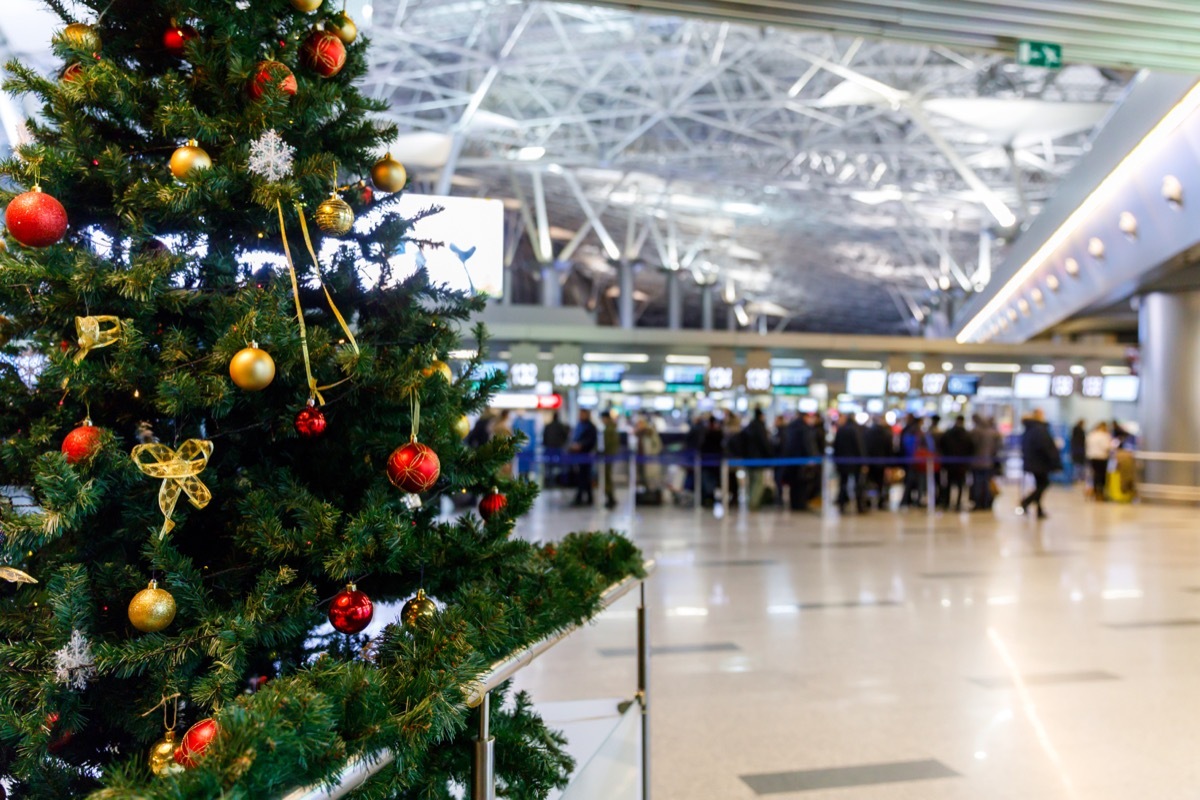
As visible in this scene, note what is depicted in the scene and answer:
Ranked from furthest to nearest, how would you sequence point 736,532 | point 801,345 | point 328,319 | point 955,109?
point 955,109 < point 801,345 < point 736,532 < point 328,319

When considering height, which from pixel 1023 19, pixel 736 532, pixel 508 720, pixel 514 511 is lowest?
pixel 736 532

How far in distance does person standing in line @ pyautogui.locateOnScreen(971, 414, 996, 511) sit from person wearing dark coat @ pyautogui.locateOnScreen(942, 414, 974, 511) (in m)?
0.09

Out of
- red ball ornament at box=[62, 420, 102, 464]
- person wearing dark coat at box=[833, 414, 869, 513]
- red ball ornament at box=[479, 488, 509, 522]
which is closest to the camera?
red ball ornament at box=[62, 420, 102, 464]

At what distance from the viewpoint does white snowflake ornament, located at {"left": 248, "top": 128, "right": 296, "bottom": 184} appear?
1954 mm

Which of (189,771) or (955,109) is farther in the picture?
(955,109)

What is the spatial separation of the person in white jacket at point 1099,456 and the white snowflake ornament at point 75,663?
19.7 meters

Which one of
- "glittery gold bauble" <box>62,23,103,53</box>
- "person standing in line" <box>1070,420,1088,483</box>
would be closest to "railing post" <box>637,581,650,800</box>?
"glittery gold bauble" <box>62,23,103,53</box>

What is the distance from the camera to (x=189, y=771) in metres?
1.23

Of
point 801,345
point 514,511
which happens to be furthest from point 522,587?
point 801,345

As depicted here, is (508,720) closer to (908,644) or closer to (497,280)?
(497,280)

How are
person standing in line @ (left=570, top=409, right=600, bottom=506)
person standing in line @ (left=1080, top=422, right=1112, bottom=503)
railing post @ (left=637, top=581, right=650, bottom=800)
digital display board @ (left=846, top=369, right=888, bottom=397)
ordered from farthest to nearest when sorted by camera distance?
digital display board @ (left=846, top=369, right=888, bottom=397) < person standing in line @ (left=1080, top=422, right=1112, bottom=503) < person standing in line @ (left=570, top=409, right=600, bottom=506) < railing post @ (left=637, top=581, right=650, bottom=800)

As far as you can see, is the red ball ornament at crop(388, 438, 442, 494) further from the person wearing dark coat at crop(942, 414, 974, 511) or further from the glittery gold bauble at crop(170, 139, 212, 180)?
the person wearing dark coat at crop(942, 414, 974, 511)

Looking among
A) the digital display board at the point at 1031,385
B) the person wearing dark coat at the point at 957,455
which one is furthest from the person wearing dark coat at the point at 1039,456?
the digital display board at the point at 1031,385

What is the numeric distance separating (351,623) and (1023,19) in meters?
8.10
